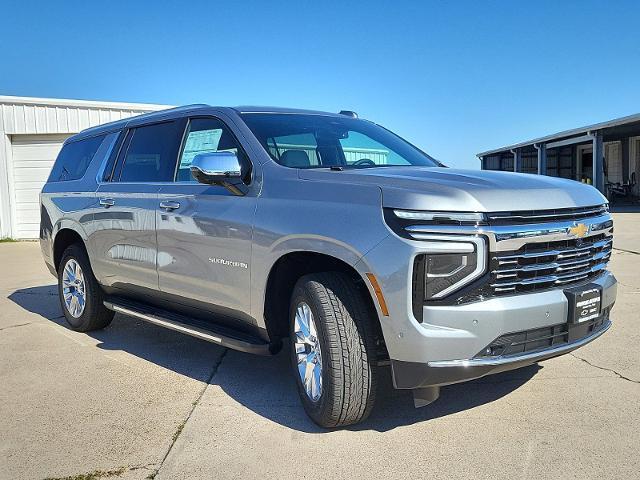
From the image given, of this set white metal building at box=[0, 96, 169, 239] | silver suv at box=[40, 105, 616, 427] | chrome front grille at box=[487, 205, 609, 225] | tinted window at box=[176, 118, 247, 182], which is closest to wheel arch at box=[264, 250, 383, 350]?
silver suv at box=[40, 105, 616, 427]

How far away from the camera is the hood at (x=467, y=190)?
291 centimetres

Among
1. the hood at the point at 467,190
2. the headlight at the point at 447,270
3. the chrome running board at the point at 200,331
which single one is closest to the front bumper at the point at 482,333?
the headlight at the point at 447,270

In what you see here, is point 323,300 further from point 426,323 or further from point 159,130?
point 159,130

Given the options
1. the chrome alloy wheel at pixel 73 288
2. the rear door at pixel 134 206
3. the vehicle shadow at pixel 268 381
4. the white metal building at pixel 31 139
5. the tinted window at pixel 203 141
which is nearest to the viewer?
the vehicle shadow at pixel 268 381

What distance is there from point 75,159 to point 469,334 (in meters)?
4.77

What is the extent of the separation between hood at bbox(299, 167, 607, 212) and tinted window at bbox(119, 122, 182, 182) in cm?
158

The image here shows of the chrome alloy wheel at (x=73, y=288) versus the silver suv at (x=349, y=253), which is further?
the chrome alloy wheel at (x=73, y=288)

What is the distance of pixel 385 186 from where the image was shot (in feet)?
10.2

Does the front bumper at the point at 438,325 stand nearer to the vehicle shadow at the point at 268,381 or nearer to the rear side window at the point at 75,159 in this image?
the vehicle shadow at the point at 268,381

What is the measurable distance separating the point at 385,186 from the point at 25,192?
49.2 ft

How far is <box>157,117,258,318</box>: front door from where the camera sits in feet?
12.5

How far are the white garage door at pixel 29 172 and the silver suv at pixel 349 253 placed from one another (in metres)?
12.0

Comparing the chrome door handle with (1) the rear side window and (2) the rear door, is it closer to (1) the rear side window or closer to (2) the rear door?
(2) the rear door

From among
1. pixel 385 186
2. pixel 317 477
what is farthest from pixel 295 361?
pixel 385 186
